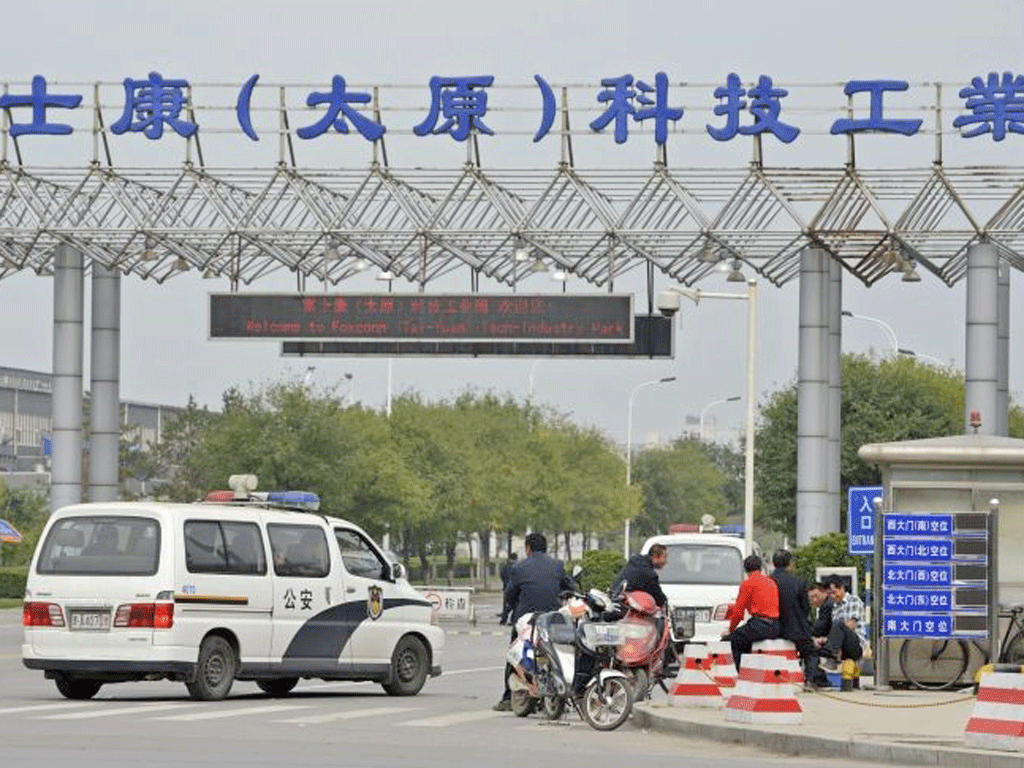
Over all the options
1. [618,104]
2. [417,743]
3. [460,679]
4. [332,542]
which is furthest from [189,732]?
[618,104]

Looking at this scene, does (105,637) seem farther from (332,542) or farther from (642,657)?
(642,657)

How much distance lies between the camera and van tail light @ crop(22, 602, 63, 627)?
82.6 ft

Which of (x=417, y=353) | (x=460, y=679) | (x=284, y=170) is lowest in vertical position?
(x=460, y=679)

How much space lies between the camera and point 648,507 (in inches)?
6112

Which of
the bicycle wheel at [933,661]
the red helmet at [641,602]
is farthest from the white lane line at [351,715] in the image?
the bicycle wheel at [933,661]

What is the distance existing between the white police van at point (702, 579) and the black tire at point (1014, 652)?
6537 mm

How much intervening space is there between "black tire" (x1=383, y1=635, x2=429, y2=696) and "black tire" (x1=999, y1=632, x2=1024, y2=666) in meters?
6.14

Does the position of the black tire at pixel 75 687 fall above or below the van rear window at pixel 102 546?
below

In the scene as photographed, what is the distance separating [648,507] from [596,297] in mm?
107754

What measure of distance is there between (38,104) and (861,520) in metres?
19.6

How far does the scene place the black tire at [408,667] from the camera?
27.9m

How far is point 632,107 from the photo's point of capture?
1809 inches

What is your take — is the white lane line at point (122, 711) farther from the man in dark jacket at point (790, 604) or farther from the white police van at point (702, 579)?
the white police van at point (702, 579)

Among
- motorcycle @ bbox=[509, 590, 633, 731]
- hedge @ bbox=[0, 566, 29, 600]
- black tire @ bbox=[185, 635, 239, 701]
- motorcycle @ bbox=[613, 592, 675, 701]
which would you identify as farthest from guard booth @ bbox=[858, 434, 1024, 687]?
hedge @ bbox=[0, 566, 29, 600]
